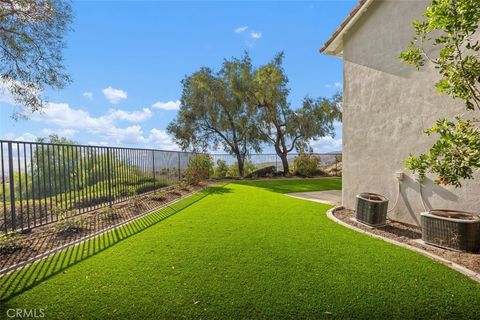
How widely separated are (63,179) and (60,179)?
0.09 metres

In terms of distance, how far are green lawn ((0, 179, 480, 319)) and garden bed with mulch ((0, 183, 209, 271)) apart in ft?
1.88

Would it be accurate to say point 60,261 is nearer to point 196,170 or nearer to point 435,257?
point 435,257

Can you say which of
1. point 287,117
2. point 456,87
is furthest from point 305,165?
point 456,87

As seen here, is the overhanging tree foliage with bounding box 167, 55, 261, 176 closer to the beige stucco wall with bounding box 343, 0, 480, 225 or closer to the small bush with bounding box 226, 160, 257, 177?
the small bush with bounding box 226, 160, 257, 177

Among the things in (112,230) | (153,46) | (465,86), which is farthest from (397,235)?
(153,46)

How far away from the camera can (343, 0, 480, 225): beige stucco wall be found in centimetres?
488

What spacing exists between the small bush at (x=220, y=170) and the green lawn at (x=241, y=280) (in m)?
12.2

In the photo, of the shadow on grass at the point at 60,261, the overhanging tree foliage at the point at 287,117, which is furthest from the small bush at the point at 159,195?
the overhanging tree foliage at the point at 287,117

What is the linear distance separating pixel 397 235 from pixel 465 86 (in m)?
3.01

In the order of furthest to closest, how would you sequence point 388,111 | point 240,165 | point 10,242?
A: point 240,165 < point 388,111 < point 10,242

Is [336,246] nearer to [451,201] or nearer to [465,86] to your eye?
[451,201]

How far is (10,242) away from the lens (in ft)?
13.0

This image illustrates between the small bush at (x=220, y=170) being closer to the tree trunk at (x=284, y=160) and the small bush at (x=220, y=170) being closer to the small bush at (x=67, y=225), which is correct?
the tree trunk at (x=284, y=160)

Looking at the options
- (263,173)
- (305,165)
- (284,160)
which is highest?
(284,160)
